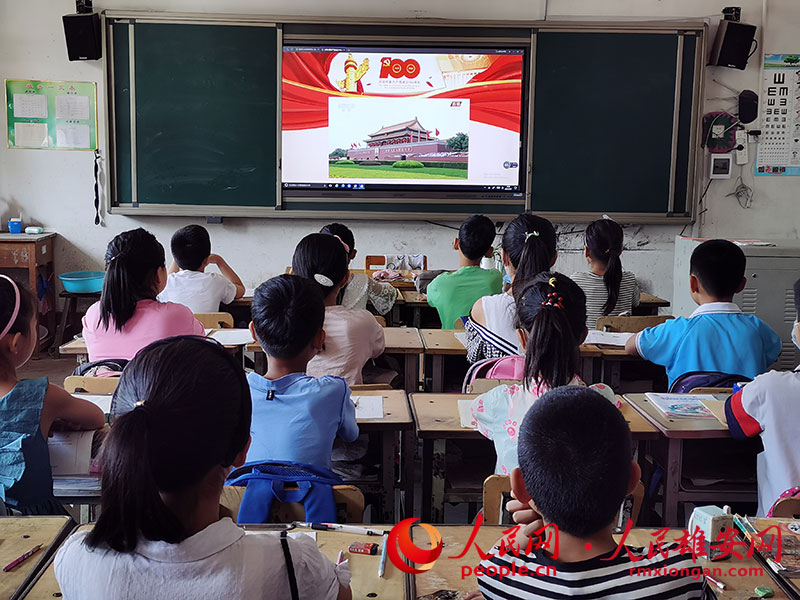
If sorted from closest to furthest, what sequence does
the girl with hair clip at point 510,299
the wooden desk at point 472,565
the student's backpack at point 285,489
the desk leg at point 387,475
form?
the wooden desk at point 472,565 → the student's backpack at point 285,489 → the desk leg at point 387,475 → the girl with hair clip at point 510,299

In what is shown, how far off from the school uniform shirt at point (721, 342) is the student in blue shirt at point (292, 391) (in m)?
1.39

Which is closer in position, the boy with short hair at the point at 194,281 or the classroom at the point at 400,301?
the classroom at the point at 400,301

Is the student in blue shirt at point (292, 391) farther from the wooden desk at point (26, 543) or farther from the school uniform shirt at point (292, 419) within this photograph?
the wooden desk at point (26, 543)

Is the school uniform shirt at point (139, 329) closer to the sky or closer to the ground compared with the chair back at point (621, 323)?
closer to the sky

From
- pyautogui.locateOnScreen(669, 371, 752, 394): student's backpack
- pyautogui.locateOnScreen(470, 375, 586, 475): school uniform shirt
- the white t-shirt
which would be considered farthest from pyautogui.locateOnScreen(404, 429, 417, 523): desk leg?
the white t-shirt

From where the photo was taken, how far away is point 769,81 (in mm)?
5867

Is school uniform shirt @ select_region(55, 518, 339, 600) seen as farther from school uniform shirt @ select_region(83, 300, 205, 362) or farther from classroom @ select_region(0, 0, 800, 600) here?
school uniform shirt @ select_region(83, 300, 205, 362)

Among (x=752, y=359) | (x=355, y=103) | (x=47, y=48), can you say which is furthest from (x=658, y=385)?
(x=47, y=48)

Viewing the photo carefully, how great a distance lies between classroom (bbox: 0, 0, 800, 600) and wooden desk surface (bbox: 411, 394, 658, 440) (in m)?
0.01

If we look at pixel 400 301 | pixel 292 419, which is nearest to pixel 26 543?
pixel 292 419

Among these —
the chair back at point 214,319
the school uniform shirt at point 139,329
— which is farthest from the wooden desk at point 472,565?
the chair back at point 214,319

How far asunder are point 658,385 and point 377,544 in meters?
2.73

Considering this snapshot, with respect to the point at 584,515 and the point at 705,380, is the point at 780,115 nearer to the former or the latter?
the point at 705,380

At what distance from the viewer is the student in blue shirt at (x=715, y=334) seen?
9.12 feet
